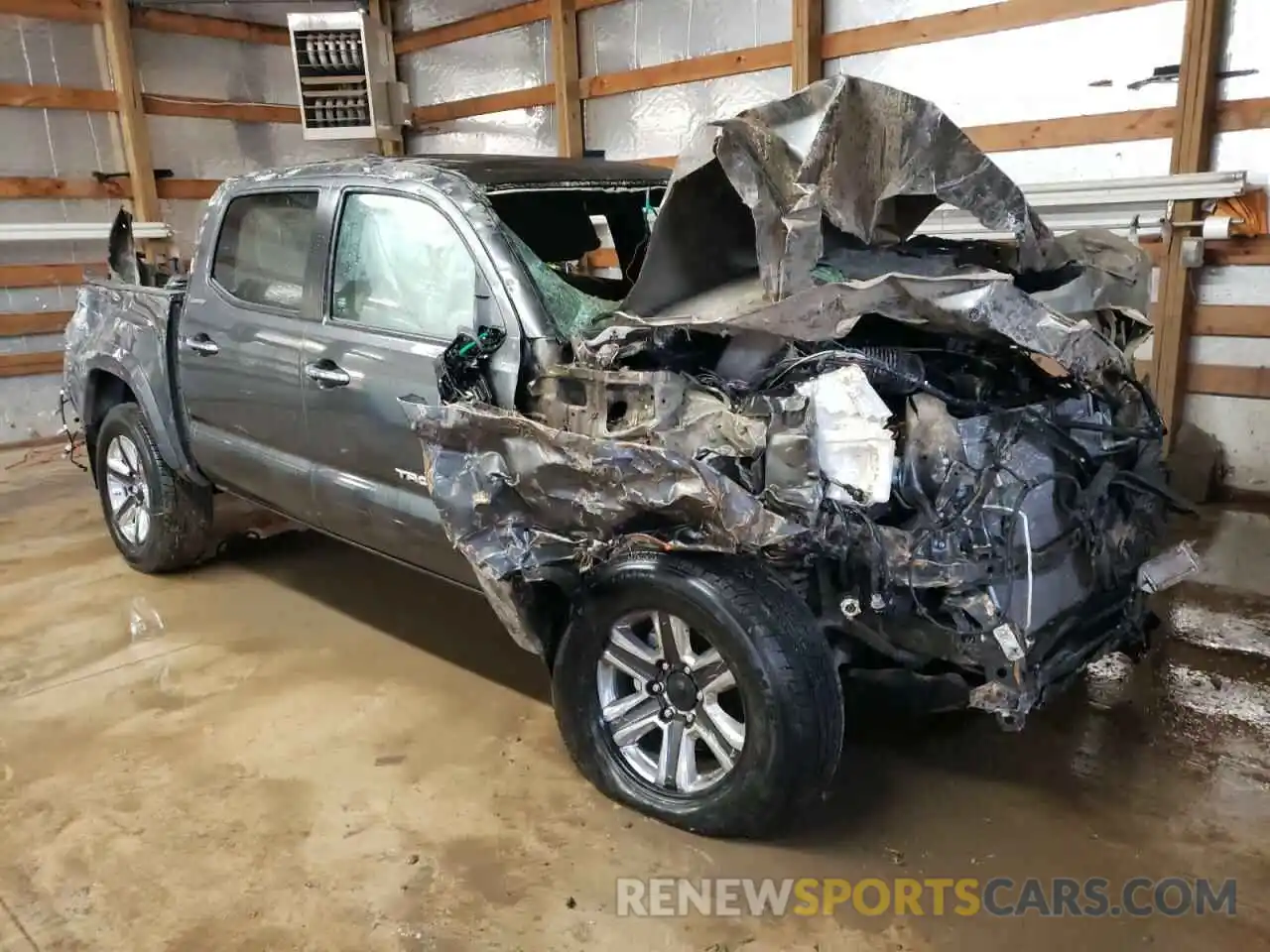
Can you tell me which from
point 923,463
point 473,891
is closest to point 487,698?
point 473,891

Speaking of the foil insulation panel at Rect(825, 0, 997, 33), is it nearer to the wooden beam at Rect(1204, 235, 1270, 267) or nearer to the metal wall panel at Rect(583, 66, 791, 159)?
the metal wall panel at Rect(583, 66, 791, 159)

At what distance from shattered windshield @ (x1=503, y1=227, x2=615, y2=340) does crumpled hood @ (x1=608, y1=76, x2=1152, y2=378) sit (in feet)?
0.52

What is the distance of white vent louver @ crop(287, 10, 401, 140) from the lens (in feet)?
28.2

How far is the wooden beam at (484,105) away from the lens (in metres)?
8.40

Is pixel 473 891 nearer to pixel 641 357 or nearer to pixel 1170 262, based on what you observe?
pixel 641 357

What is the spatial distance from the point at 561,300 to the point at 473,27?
7.11m

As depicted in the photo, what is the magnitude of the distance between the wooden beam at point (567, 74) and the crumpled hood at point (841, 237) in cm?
560

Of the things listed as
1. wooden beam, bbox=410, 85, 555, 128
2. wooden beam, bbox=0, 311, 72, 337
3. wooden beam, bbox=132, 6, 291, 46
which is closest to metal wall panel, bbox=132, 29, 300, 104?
wooden beam, bbox=132, 6, 291, 46

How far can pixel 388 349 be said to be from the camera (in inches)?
118

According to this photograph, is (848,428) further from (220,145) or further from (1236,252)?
(220,145)

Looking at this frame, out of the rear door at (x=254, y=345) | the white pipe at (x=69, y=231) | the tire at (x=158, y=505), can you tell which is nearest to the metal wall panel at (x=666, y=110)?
the white pipe at (x=69, y=231)

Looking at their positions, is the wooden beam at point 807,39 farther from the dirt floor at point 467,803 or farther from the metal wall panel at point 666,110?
the dirt floor at point 467,803

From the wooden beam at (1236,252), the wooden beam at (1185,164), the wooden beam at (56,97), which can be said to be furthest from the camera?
the wooden beam at (56,97)

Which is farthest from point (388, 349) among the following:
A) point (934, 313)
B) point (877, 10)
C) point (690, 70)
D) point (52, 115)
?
point (52, 115)
